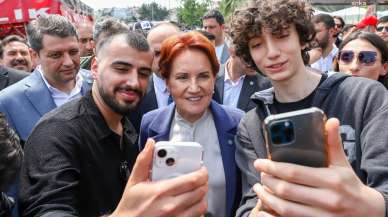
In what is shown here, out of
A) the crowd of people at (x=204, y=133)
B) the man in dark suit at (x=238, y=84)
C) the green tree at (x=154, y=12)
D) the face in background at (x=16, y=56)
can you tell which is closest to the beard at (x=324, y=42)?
the man in dark suit at (x=238, y=84)

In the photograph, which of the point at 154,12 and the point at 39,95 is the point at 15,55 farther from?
the point at 154,12

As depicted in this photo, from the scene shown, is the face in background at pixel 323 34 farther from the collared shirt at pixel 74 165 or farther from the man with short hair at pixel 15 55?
the collared shirt at pixel 74 165

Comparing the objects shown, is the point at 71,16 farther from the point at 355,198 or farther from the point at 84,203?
the point at 355,198

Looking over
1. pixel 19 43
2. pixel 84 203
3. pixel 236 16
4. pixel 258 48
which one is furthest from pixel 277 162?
pixel 19 43

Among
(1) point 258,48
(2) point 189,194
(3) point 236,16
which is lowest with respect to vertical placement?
(2) point 189,194

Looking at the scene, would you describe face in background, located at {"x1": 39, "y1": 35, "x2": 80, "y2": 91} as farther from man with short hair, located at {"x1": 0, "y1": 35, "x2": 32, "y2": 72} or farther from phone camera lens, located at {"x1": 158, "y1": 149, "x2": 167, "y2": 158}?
phone camera lens, located at {"x1": 158, "y1": 149, "x2": 167, "y2": 158}

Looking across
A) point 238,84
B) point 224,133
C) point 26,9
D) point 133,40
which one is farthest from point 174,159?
point 26,9

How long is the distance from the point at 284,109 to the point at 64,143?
1.01 m

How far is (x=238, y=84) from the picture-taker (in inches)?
150

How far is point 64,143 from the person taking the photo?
1.68m

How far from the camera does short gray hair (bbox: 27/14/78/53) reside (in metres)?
3.27

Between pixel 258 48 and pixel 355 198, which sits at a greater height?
pixel 258 48

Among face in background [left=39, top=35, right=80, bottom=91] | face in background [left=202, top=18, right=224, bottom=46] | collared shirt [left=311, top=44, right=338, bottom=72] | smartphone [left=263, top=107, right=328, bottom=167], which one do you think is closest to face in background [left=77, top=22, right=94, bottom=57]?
face in background [left=202, top=18, right=224, bottom=46]

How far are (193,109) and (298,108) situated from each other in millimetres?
697
